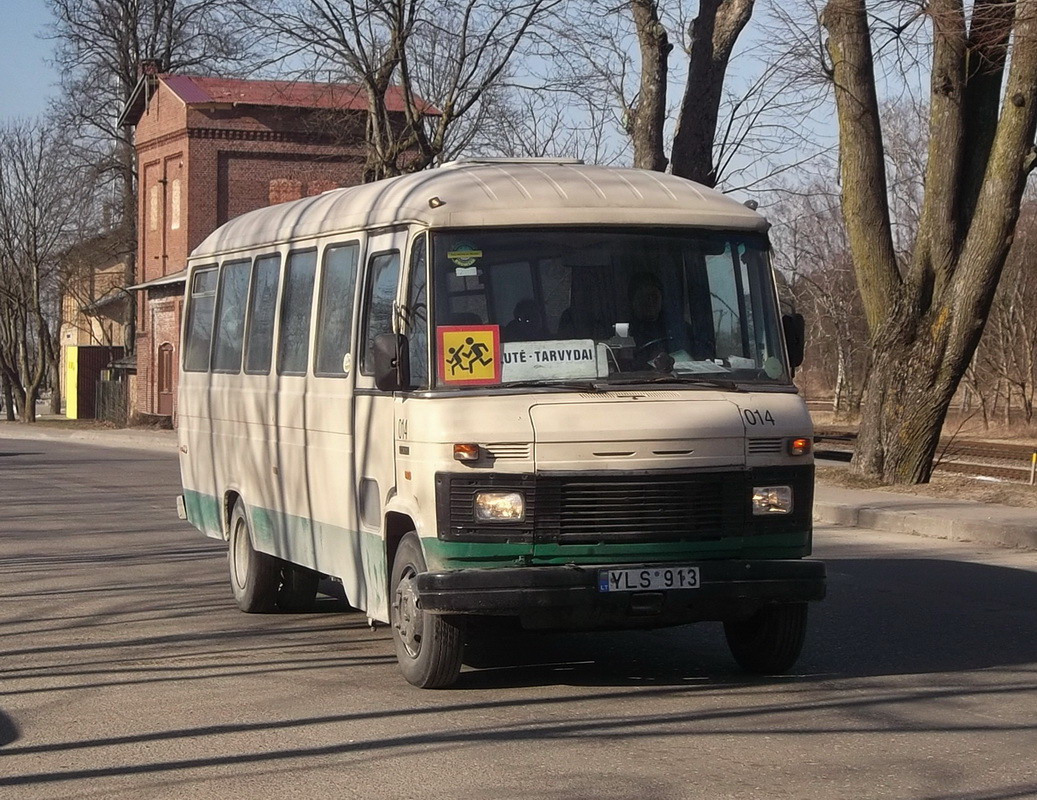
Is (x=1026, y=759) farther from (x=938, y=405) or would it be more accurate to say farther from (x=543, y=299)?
(x=938, y=405)

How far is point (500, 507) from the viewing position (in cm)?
764

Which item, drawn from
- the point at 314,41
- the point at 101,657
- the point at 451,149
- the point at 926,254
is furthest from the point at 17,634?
the point at 451,149

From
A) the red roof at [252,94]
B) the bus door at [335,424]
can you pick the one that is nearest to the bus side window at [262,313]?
the bus door at [335,424]

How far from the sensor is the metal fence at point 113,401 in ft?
187

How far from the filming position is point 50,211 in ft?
193

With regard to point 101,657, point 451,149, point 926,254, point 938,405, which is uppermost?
point 451,149

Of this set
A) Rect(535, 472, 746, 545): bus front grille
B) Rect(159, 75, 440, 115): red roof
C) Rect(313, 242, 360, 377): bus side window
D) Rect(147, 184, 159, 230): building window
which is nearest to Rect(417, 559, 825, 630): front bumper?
Rect(535, 472, 746, 545): bus front grille

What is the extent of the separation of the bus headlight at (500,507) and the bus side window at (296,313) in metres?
2.51

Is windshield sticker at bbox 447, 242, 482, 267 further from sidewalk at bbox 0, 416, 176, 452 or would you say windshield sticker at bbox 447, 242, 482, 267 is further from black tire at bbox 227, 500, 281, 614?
sidewalk at bbox 0, 416, 176, 452

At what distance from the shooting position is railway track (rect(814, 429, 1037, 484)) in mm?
25755

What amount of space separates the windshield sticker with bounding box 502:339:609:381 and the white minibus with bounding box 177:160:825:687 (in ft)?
0.04

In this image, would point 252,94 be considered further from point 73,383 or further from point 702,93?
point 702,93

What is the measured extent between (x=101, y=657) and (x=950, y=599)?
19.4 feet

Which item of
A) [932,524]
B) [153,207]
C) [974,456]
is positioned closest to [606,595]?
[932,524]
